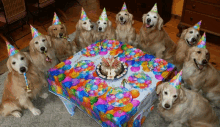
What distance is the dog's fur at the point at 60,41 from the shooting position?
352 centimetres

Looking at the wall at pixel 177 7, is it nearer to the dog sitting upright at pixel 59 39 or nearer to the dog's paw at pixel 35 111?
the dog sitting upright at pixel 59 39

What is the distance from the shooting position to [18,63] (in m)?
2.61

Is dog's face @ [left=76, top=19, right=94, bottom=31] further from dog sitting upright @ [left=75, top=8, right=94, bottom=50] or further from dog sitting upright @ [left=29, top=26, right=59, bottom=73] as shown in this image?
dog sitting upright @ [left=29, top=26, right=59, bottom=73]

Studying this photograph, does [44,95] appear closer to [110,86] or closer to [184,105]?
[110,86]

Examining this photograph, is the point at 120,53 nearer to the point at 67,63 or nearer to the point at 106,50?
the point at 106,50

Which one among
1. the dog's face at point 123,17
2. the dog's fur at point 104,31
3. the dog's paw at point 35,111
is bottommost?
the dog's paw at point 35,111

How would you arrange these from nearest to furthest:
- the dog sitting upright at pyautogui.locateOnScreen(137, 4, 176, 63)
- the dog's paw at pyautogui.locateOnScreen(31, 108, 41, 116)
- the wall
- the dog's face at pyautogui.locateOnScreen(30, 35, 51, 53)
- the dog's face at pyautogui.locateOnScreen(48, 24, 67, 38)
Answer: the dog's paw at pyautogui.locateOnScreen(31, 108, 41, 116)
the dog's face at pyautogui.locateOnScreen(30, 35, 51, 53)
the dog sitting upright at pyautogui.locateOnScreen(137, 4, 176, 63)
the dog's face at pyautogui.locateOnScreen(48, 24, 67, 38)
the wall

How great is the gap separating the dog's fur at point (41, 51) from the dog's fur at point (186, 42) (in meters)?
2.14

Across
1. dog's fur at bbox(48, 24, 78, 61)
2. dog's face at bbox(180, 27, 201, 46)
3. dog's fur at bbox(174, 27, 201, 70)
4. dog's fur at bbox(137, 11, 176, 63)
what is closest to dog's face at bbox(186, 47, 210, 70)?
dog's fur at bbox(174, 27, 201, 70)

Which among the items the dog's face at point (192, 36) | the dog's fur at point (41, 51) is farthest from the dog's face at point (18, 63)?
the dog's face at point (192, 36)

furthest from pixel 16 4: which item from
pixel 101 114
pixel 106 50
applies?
pixel 101 114

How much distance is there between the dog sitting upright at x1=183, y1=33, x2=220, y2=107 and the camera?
2.63m

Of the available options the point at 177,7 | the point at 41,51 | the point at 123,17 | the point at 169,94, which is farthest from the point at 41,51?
the point at 177,7

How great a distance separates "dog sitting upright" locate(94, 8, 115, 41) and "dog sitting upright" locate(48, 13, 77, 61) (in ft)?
1.89
